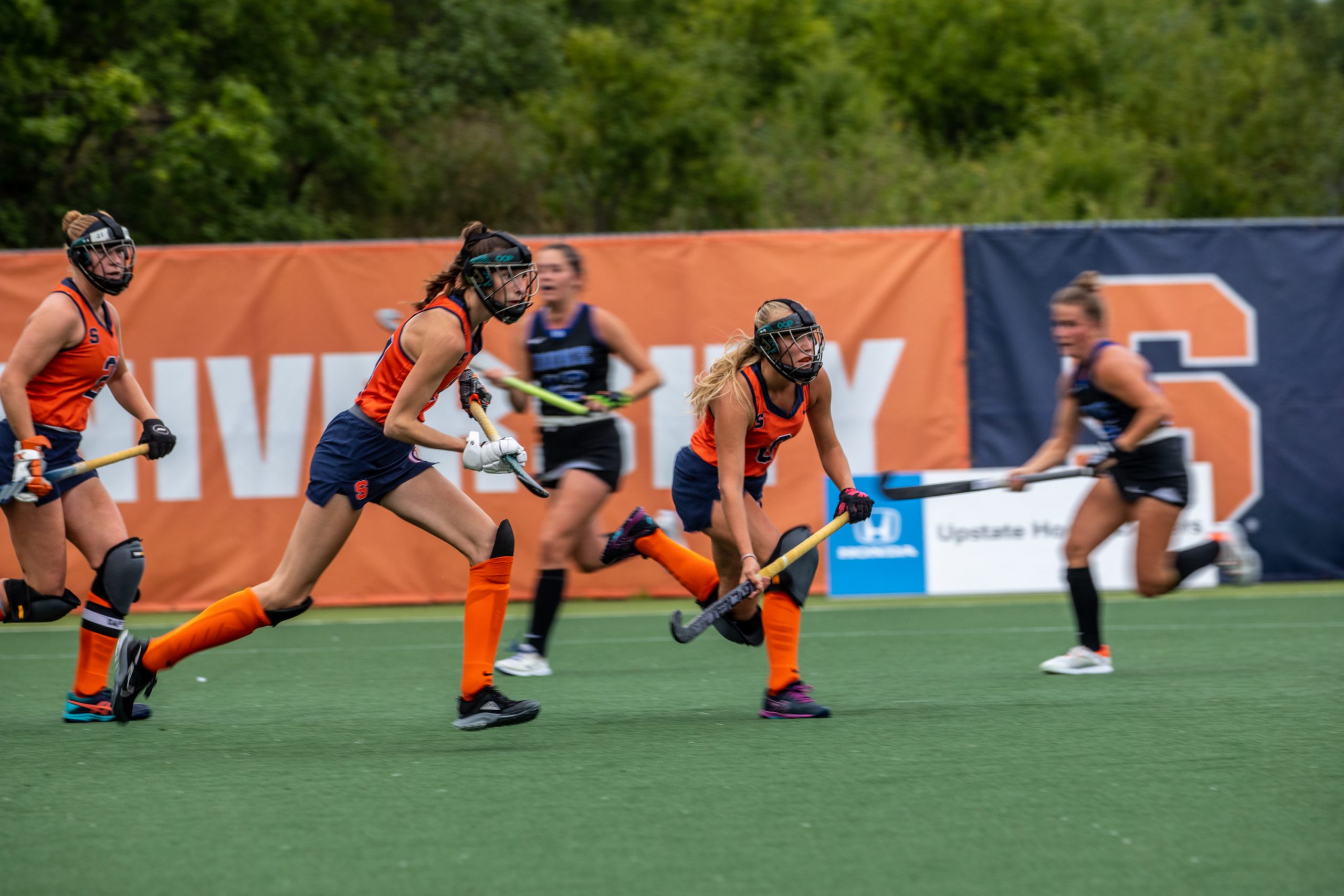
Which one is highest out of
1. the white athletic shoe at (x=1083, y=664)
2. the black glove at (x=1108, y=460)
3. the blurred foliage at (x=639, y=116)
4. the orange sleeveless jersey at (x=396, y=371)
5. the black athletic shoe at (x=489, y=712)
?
the blurred foliage at (x=639, y=116)

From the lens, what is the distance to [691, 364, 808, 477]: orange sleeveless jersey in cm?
530

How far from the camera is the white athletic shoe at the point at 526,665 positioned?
6.64 meters

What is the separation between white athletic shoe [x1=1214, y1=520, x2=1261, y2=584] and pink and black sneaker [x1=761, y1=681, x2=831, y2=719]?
8.24ft

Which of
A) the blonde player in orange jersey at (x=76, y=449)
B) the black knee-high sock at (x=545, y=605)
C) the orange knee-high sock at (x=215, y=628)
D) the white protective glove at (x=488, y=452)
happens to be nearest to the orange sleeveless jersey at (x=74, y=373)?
the blonde player in orange jersey at (x=76, y=449)

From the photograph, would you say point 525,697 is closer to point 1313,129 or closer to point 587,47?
point 587,47

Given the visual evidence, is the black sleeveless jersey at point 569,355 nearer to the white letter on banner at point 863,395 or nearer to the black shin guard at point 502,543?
the black shin guard at point 502,543

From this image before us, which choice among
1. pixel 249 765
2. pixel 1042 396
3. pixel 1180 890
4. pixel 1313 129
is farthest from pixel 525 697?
pixel 1313 129

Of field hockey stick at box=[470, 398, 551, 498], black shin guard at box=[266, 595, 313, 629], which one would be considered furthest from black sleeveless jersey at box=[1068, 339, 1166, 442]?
black shin guard at box=[266, 595, 313, 629]

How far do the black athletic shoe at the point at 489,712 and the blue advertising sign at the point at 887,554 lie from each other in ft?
15.0

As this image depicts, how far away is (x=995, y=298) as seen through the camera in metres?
9.77

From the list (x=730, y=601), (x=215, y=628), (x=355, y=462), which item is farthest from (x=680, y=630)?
(x=215, y=628)

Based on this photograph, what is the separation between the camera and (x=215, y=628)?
4.94 metres

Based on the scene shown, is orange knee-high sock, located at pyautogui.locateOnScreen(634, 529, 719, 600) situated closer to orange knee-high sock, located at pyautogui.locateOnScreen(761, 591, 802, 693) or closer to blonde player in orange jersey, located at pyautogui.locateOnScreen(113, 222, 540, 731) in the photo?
orange knee-high sock, located at pyautogui.locateOnScreen(761, 591, 802, 693)

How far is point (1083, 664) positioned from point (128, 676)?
4063 millimetres
